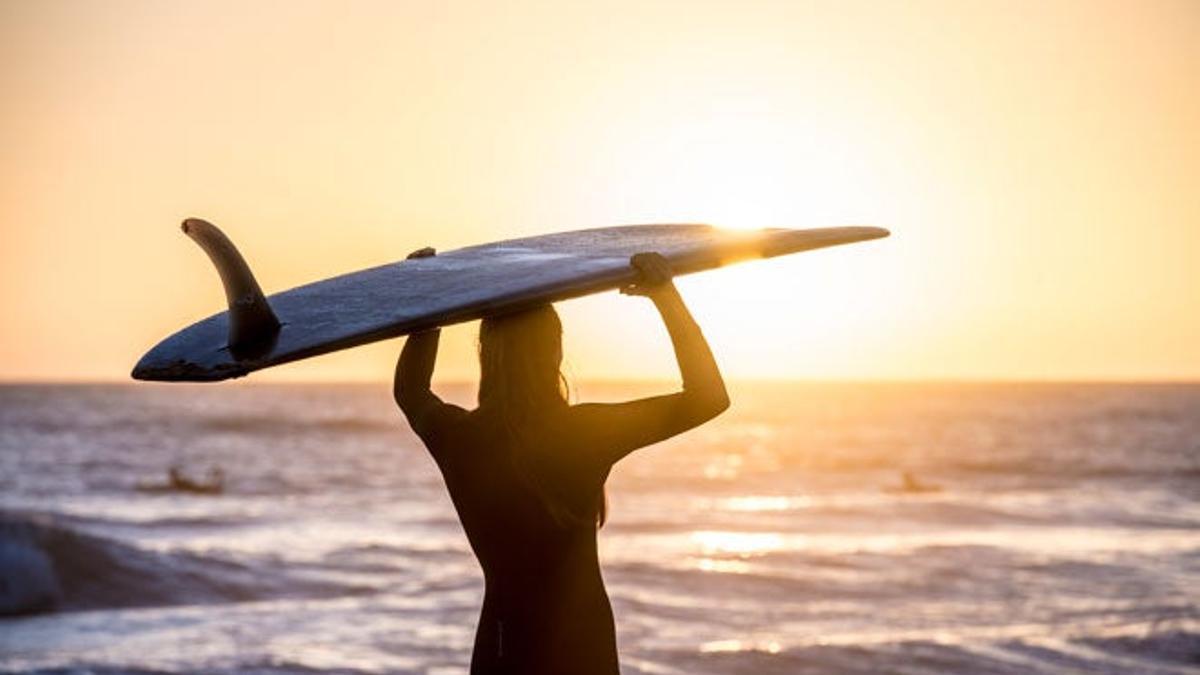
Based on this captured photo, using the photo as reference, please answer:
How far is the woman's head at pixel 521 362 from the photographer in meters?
3.63

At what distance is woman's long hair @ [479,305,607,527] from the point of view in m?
3.60

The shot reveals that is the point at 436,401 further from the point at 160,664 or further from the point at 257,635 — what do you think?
the point at 257,635

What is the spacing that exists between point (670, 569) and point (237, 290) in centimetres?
1636

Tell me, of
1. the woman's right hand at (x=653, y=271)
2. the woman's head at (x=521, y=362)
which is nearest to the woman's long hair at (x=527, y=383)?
the woman's head at (x=521, y=362)

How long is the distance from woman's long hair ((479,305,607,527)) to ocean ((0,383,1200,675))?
113 mm

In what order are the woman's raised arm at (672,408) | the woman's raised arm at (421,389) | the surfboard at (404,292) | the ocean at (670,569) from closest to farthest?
the woman's raised arm at (672,408), the surfboard at (404,292), the woman's raised arm at (421,389), the ocean at (670,569)

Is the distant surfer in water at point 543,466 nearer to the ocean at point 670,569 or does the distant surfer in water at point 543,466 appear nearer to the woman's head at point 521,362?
the woman's head at point 521,362

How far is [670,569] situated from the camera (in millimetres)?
19656

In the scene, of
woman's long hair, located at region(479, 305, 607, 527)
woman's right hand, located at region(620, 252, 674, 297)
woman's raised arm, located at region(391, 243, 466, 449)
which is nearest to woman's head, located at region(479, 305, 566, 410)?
woman's long hair, located at region(479, 305, 607, 527)

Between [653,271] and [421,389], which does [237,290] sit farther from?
[653,271]

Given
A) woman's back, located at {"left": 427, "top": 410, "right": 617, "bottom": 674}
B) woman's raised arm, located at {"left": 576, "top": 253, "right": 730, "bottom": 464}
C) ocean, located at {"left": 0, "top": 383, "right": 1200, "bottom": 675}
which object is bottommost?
ocean, located at {"left": 0, "top": 383, "right": 1200, "bottom": 675}

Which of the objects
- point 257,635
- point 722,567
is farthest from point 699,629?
point 722,567

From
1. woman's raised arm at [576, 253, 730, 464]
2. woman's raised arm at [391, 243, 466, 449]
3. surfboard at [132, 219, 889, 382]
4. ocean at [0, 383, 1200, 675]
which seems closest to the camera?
woman's raised arm at [576, 253, 730, 464]

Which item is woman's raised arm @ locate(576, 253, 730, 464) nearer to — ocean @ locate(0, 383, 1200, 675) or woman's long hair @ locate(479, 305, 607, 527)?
woman's long hair @ locate(479, 305, 607, 527)
